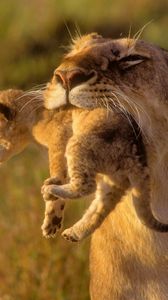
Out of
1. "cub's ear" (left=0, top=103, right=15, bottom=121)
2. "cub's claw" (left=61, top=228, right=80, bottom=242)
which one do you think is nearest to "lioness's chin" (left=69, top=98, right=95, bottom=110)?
"cub's claw" (left=61, top=228, right=80, bottom=242)

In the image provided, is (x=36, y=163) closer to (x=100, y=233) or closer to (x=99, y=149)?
(x=100, y=233)

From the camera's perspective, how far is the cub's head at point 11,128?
17.0ft

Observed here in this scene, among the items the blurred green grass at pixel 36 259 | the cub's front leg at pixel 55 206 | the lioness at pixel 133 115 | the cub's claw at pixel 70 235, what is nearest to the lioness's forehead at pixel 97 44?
the lioness at pixel 133 115

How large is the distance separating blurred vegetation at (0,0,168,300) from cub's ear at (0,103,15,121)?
1.03 meters

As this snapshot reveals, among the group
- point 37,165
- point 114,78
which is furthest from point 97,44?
point 37,165

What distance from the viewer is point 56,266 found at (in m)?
7.11

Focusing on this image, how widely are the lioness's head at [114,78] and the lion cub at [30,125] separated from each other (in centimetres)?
25

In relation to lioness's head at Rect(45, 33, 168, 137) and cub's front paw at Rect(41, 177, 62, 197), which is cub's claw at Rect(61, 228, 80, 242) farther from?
lioness's head at Rect(45, 33, 168, 137)

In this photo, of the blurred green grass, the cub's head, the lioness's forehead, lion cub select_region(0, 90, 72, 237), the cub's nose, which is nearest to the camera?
the cub's nose

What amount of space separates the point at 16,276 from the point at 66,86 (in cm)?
279

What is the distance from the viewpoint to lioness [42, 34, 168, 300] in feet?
15.0

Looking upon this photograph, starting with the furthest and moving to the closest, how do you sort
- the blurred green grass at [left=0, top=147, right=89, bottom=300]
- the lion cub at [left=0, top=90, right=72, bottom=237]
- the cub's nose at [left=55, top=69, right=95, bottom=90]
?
the blurred green grass at [left=0, top=147, right=89, bottom=300]
the lion cub at [left=0, top=90, right=72, bottom=237]
the cub's nose at [left=55, top=69, right=95, bottom=90]

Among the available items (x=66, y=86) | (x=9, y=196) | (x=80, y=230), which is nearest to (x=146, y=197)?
(x=80, y=230)

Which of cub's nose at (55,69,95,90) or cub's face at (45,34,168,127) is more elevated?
cub's nose at (55,69,95,90)
